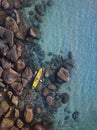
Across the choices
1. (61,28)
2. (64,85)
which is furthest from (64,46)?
(64,85)

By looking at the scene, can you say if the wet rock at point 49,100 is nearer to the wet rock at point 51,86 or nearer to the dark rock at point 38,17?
the wet rock at point 51,86

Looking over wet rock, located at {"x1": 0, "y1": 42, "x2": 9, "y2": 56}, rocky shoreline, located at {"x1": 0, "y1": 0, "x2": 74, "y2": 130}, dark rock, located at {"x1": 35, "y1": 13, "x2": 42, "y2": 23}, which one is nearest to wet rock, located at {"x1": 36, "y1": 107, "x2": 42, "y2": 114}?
rocky shoreline, located at {"x1": 0, "y1": 0, "x2": 74, "y2": 130}

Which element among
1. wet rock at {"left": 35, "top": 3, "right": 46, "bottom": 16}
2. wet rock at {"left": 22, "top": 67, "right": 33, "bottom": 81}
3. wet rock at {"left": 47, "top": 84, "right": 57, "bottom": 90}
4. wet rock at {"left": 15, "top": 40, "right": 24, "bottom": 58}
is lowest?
wet rock at {"left": 47, "top": 84, "right": 57, "bottom": 90}

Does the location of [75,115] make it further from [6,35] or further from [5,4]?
[5,4]

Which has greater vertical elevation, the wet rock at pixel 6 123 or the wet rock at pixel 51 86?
the wet rock at pixel 51 86

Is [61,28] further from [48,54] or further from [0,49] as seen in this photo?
[0,49]

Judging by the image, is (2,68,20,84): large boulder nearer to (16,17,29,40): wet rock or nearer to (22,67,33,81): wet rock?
(22,67,33,81): wet rock

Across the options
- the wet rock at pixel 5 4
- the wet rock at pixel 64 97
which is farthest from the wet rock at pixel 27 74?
the wet rock at pixel 5 4

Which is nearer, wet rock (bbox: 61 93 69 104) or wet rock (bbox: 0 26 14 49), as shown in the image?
wet rock (bbox: 0 26 14 49)

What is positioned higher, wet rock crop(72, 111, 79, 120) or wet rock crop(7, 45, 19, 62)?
wet rock crop(7, 45, 19, 62)
